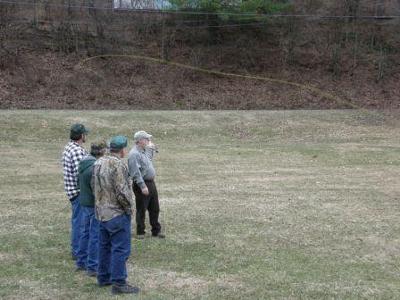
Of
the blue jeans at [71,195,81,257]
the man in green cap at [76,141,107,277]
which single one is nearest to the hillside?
the blue jeans at [71,195,81,257]

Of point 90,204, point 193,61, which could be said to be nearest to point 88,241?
point 90,204

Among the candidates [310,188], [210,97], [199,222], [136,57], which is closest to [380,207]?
[310,188]

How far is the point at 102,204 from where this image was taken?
20.6 feet

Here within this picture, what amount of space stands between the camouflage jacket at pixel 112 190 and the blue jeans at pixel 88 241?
71cm

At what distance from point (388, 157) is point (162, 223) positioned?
35.4 feet

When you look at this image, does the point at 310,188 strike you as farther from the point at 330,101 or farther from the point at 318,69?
the point at 318,69

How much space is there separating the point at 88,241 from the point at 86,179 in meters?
0.86

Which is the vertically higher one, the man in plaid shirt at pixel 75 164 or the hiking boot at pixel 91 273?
the man in plaid shirt at pixel 75 164

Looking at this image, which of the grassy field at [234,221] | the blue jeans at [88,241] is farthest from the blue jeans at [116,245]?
the blue jeans at [88,241]

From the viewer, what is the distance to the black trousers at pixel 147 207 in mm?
8820

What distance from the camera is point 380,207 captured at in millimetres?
11273

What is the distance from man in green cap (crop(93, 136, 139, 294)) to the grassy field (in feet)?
0.98

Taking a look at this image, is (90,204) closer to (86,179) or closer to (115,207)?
(86,179)

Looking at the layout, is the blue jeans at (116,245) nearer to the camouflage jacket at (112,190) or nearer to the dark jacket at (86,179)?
the camouflage jacket at (112,190)
